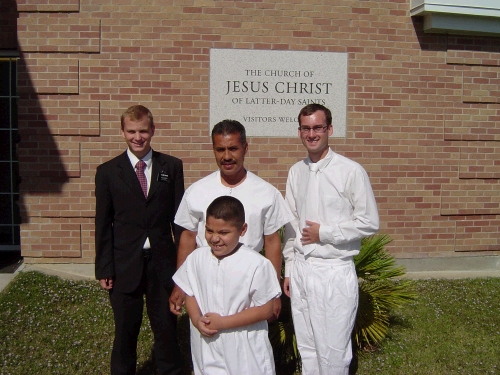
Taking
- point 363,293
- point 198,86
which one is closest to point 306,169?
point 363,293

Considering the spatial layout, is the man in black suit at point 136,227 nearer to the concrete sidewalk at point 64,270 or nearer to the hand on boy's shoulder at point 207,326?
the hand on boy's shoulder at point 207,326

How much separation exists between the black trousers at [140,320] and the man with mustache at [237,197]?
0.43 meters

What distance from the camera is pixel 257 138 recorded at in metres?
6.55

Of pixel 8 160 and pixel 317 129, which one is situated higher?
pixel 317 129

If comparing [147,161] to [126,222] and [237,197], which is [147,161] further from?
[237,197]

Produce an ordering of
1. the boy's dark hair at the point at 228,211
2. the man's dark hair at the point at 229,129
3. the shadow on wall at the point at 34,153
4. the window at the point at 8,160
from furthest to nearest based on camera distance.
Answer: the window at the point at 8,160 → the shadow on wall at the point at 34,153 → the man's dark hair at the point at 229,129 → the boy's dark hair at the point at 228,211

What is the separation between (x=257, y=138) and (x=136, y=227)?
3.30m

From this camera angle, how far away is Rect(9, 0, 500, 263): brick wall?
6.21 metres

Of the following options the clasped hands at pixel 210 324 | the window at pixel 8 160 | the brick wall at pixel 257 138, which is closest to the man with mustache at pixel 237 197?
the clasped hands at pixel 210 324

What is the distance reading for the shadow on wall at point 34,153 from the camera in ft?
20.4

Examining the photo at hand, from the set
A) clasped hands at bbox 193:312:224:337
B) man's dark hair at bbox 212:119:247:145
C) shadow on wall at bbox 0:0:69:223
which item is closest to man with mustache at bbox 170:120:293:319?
man's dark hair at bbox 212:119:247:145

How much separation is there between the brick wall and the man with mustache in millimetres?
3256

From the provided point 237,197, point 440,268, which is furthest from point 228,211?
point 440,268

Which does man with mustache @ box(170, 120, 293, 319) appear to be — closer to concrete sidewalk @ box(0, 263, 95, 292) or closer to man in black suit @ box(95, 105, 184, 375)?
man in black suit @ box(95, 105, 184, 375)
